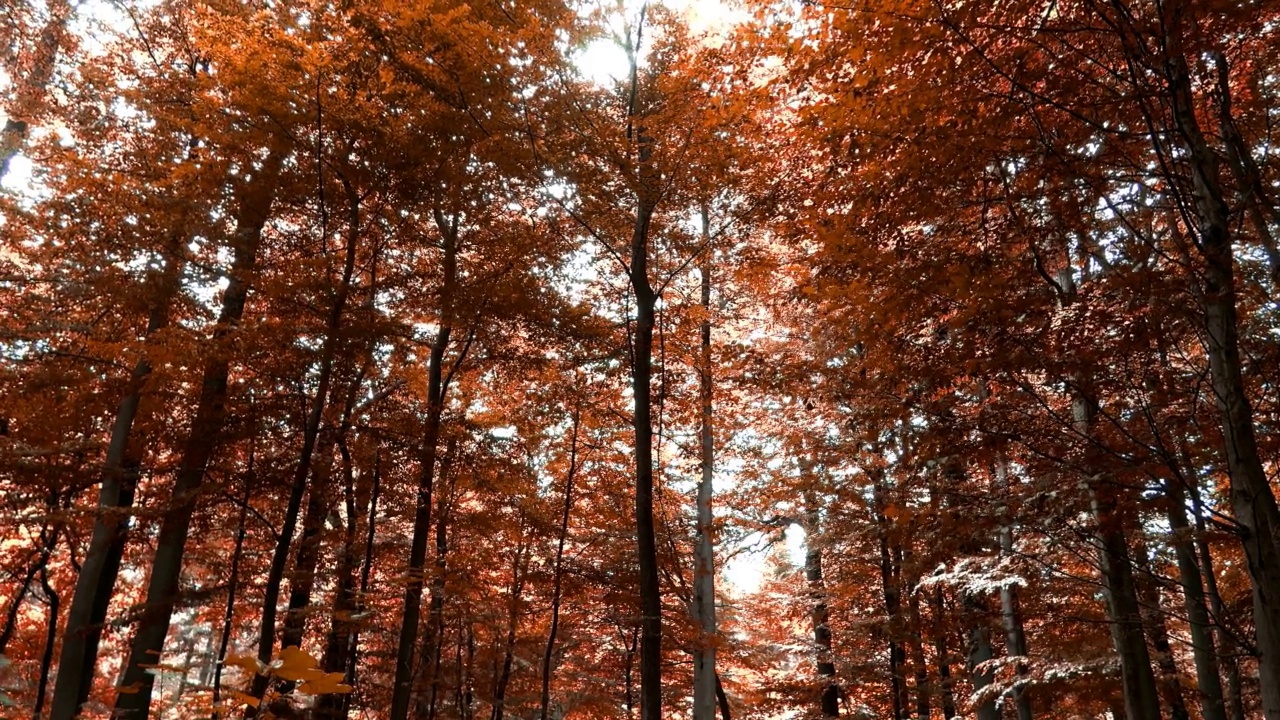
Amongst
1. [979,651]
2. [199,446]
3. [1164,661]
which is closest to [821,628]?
[979,651]

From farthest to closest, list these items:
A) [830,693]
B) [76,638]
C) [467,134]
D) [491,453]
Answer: [830,693] → [491,453] → [76,638] → [467,134]

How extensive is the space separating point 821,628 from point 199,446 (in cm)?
1045

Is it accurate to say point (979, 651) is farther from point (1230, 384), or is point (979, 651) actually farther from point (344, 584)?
point (344, 584)

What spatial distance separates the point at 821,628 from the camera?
12.5 m

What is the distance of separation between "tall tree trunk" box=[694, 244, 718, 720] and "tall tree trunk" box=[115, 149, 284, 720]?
4.69 metres

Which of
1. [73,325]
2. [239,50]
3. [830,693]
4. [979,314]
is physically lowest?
[830,693]

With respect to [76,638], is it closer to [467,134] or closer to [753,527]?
[467,134]

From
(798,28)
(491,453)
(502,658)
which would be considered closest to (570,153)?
(798,28)

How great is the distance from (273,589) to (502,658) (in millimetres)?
8013

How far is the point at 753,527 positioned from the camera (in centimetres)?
1136

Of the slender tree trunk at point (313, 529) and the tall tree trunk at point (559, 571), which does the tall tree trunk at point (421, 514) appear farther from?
the tall tree trunk at point (559, 571)

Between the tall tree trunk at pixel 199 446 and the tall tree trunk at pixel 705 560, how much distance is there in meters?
4.69

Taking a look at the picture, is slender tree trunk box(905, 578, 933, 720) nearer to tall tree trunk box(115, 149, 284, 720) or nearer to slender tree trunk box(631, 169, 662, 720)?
slender tree trunk box(631, 169, 662, 720)

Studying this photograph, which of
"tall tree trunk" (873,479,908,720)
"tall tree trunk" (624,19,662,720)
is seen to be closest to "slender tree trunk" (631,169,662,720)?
"tall tree trunk" (624,19,662,720)
